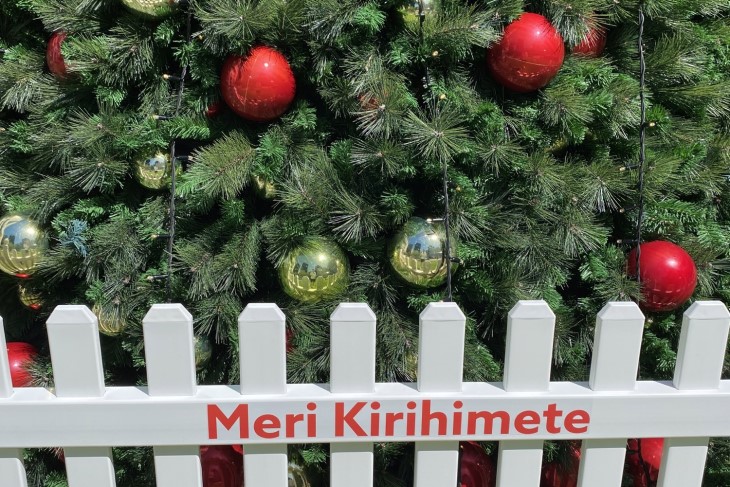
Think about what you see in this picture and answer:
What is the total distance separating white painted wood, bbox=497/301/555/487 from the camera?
1.19m

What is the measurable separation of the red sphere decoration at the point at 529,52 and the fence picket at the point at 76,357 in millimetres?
987

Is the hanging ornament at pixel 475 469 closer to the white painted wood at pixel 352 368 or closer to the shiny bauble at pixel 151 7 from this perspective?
the white painted wood at pixel 352 368

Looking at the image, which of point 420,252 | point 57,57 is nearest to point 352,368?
point 420,252

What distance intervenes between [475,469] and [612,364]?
1.50 ft

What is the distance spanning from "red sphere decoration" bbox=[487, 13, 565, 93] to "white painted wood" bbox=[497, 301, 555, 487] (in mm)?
514

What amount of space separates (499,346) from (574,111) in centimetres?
58

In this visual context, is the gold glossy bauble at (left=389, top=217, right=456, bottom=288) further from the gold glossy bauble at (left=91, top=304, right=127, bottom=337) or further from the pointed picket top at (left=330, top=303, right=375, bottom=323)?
the gold glossy bauble at (left=91, top=304, right=127, bottom=337)

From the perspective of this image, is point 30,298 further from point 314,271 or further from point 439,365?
point 439,365

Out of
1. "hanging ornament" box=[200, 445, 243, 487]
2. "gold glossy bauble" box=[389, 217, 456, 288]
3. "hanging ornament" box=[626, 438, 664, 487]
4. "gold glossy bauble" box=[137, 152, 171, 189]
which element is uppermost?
"gold glossy bauble" box=[137, 152, 171, 189]

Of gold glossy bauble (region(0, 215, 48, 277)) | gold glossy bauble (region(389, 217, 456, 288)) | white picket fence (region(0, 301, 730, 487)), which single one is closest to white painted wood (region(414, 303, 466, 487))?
white picket fence (region(0, 301, 730, 487))

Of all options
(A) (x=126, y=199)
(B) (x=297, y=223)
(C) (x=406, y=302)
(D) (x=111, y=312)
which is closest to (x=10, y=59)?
(A) (x=126, y=199)

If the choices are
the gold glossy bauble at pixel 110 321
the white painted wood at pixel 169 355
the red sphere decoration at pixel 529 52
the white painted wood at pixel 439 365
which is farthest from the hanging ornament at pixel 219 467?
the red sphere decoration at pixel 529 52

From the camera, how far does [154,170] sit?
4.61 feet

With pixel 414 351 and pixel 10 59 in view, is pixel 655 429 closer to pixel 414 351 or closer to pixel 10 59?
pixel 414 351
